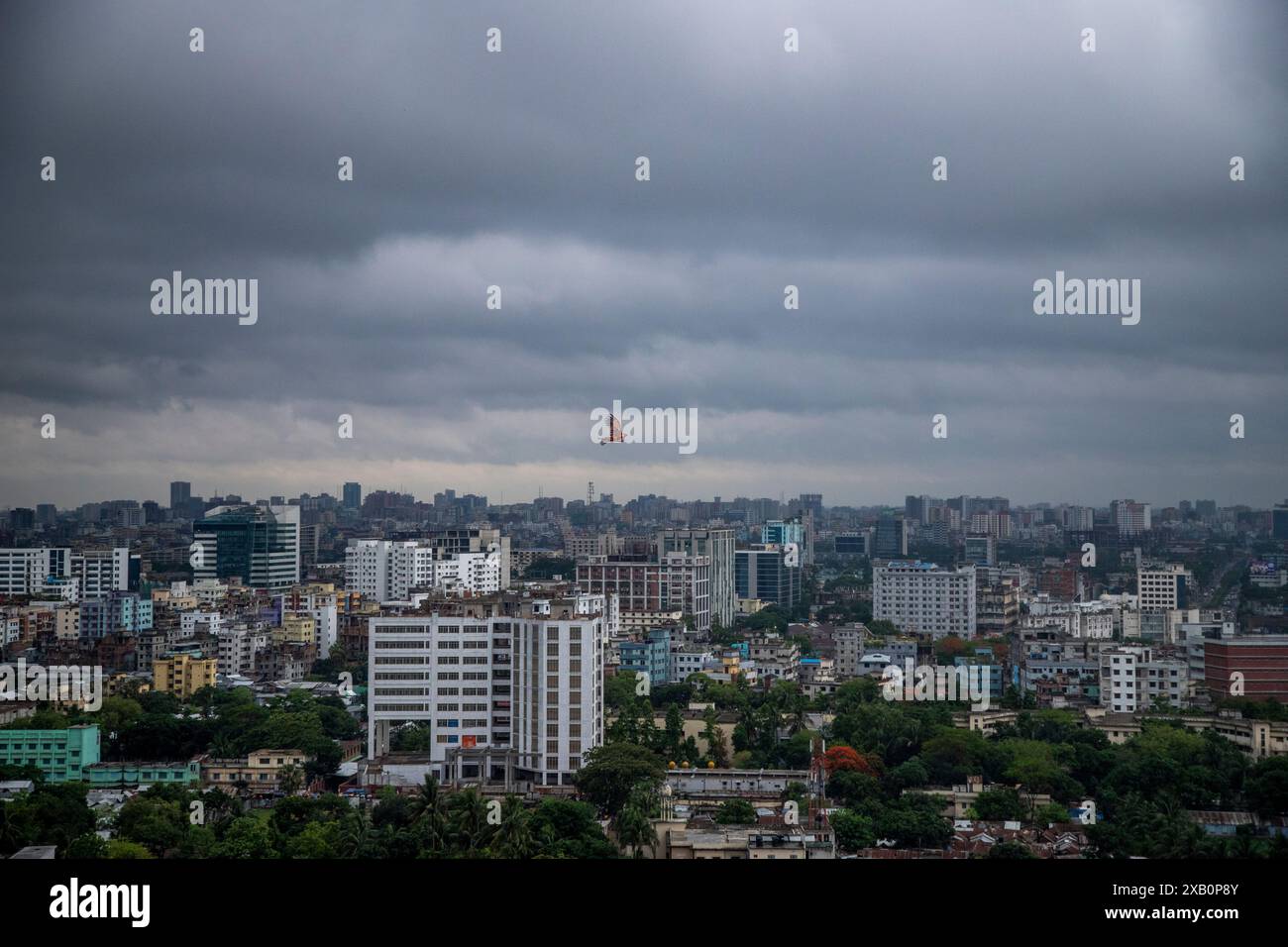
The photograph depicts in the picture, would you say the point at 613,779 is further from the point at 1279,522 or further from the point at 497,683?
the point at 1279,522

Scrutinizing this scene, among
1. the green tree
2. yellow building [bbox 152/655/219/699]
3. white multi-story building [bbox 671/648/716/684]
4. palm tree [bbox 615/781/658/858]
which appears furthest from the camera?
white multi-story building [bbox 671/648/716/684]

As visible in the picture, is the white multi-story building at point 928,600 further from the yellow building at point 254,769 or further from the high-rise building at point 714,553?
the yellow building at point 254,769

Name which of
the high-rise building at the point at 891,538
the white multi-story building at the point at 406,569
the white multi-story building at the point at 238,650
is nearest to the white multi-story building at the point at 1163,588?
the high-rise building at the point at 891,538

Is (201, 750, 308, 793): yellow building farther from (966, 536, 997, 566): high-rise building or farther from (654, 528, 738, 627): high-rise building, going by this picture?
(966, 536, 997, 566): high-rise building

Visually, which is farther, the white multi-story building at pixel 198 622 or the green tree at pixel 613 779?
the white multi-story building at pixel 198 622

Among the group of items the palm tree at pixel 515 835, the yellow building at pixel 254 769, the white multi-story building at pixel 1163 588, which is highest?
the white multi-story building at pixel 1163 588

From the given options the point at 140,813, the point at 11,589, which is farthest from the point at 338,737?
the point at 11,589

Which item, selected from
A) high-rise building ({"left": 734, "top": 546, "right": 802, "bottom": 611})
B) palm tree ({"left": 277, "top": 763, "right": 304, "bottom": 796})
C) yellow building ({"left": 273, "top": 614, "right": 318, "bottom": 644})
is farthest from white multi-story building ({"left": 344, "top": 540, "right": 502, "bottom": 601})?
palm tree ({"left": 277, "top": 763, "right": 304, "bottom": 796})
